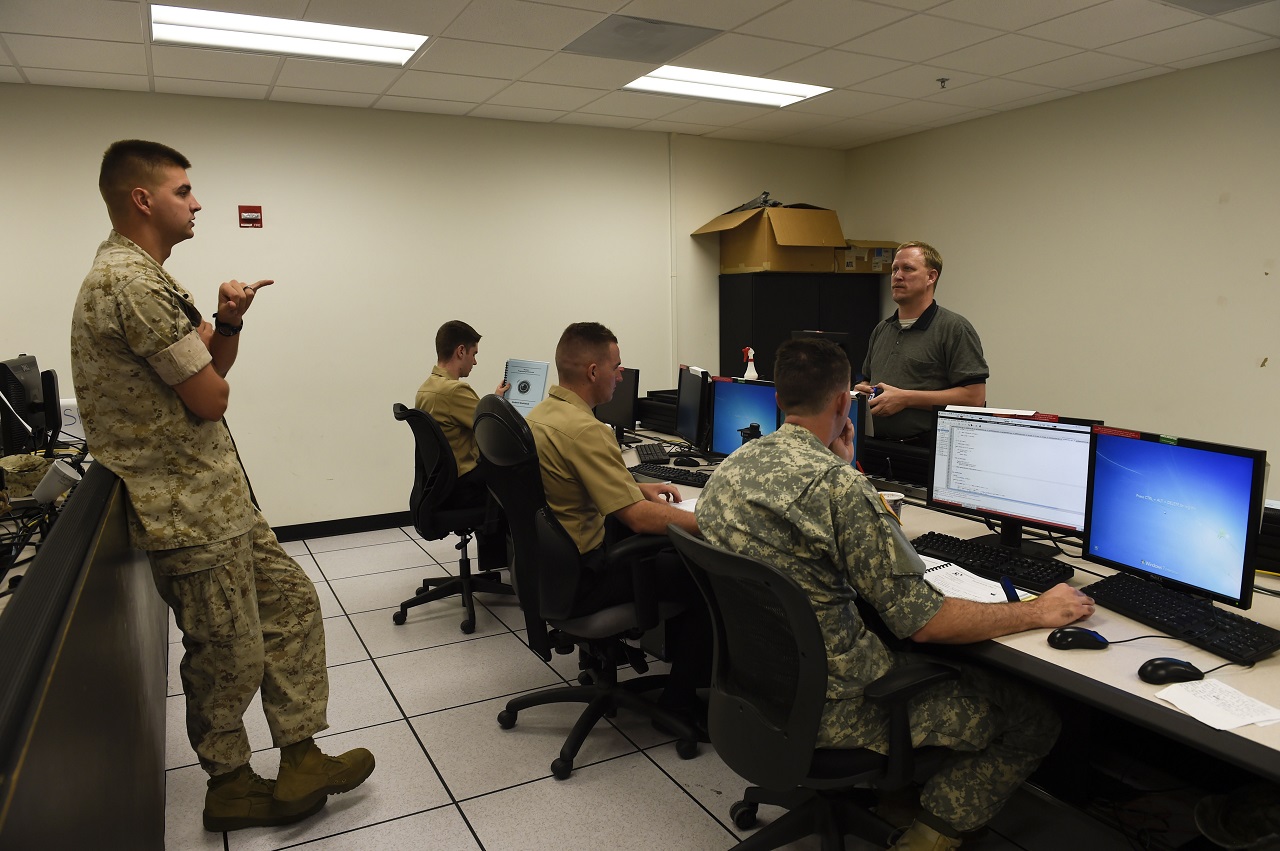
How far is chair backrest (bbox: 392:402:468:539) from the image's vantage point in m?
3.45

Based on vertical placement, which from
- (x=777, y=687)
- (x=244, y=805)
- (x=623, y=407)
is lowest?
(x=244, y=805)

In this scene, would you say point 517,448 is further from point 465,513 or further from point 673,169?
point 673,169

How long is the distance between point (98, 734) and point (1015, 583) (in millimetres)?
1854

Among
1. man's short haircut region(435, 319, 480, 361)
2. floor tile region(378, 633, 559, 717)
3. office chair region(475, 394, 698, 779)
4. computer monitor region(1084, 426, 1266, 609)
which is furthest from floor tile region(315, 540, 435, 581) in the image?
computer monitor region(1084, 426, 1266, 609)

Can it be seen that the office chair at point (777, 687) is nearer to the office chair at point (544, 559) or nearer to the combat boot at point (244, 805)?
the office chair at point (544, 559)

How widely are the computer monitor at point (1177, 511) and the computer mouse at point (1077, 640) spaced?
293mm

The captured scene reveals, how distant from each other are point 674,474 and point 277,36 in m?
2.70

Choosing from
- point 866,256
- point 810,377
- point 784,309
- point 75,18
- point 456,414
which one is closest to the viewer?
point 810,377

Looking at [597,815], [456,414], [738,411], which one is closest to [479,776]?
[597,815]

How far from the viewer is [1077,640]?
1.63 m

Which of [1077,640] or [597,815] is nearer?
[1077,640]

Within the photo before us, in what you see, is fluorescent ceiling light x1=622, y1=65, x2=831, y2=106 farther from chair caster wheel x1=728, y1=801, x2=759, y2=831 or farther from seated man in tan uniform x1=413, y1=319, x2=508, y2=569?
chair caster wheel x1=728, y1=801, x2=759, y2=831

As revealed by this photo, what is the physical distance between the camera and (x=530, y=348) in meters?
5.78

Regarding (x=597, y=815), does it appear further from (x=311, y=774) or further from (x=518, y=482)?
(x=518, y=482)
